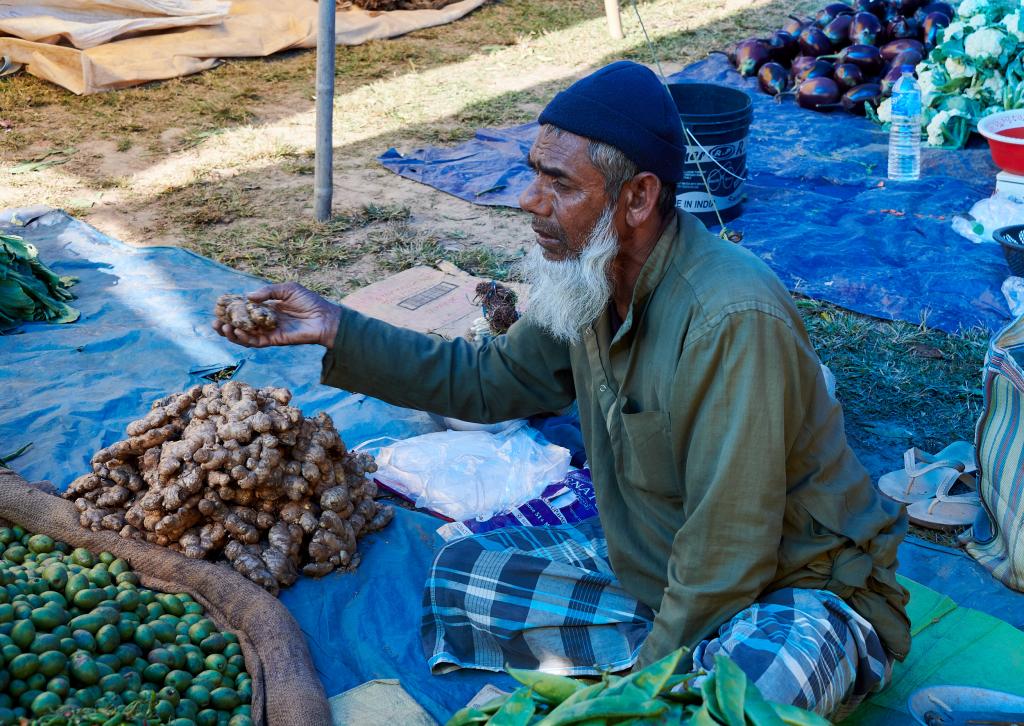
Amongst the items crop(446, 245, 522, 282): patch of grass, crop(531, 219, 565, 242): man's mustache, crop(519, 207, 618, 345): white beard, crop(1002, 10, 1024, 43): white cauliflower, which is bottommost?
crop(446, 245, 522, 282): patch of grass

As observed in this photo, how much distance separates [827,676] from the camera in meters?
1.97

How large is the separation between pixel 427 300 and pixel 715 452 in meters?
2.67

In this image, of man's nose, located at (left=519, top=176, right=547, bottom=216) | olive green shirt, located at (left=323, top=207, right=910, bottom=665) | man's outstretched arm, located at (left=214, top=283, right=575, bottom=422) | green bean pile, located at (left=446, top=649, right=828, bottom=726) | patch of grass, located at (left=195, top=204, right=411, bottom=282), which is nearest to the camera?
green bean pile, located at (left=446, top=649, right=828, bottom=726)

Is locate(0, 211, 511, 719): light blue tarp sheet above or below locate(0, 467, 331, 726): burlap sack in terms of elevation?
below

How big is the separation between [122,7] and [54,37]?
2.01ft

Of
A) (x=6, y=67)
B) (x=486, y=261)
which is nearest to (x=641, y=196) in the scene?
(x=486, y=261)

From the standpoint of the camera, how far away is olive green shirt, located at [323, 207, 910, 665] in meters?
1.93

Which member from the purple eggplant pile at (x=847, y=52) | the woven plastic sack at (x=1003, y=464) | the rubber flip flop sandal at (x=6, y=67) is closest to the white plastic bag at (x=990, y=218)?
the purple eggplant pile at (x=847, y=52)

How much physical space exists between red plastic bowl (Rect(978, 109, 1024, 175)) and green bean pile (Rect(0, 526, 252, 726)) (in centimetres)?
455

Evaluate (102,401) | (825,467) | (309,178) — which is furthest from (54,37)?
(825,467)

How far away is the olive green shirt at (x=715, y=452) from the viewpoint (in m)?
1.93

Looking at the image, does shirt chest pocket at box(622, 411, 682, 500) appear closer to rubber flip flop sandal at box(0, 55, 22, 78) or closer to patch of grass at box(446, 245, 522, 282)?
patch of grass at box(446, 245, 522, 282)

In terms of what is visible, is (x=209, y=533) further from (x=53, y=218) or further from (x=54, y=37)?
(x=54, y=37)

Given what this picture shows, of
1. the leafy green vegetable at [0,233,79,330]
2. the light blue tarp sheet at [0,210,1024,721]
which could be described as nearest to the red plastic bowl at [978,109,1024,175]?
the light blue tarp sheet at [0,210,1024,721]
